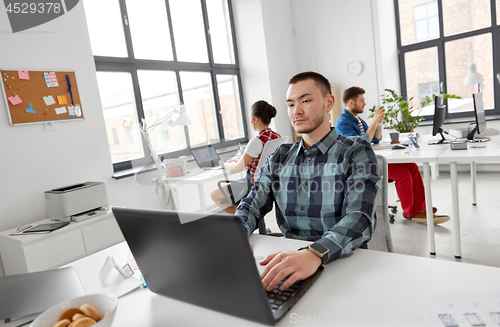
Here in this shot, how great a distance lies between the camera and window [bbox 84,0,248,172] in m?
3.64

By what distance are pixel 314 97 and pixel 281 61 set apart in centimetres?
419

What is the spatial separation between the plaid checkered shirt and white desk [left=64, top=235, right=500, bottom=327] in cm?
24

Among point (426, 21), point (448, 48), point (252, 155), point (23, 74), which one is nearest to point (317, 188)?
point (252, 155)

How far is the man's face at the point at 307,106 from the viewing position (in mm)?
1372

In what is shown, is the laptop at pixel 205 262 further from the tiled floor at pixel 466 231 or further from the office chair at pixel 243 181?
the tiled floor at pixel 466 231

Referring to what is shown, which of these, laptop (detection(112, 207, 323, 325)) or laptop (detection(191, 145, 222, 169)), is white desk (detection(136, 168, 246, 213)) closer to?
laptop (detection(191, 145, 222, 169))

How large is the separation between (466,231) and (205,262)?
290 centimetres

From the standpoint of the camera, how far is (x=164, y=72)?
4.29 metres

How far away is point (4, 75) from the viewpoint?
2557mm

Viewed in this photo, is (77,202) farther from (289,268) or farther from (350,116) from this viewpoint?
(350,116)

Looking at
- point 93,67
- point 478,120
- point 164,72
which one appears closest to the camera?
point 478,120

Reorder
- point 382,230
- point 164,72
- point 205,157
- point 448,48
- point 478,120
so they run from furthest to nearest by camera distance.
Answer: point 448,48
point 164,72
point 205,157
point 478,120
point 382,230

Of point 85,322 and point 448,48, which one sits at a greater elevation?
point 448,48

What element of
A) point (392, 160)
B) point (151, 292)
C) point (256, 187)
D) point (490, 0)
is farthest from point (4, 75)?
point (490, 0)
